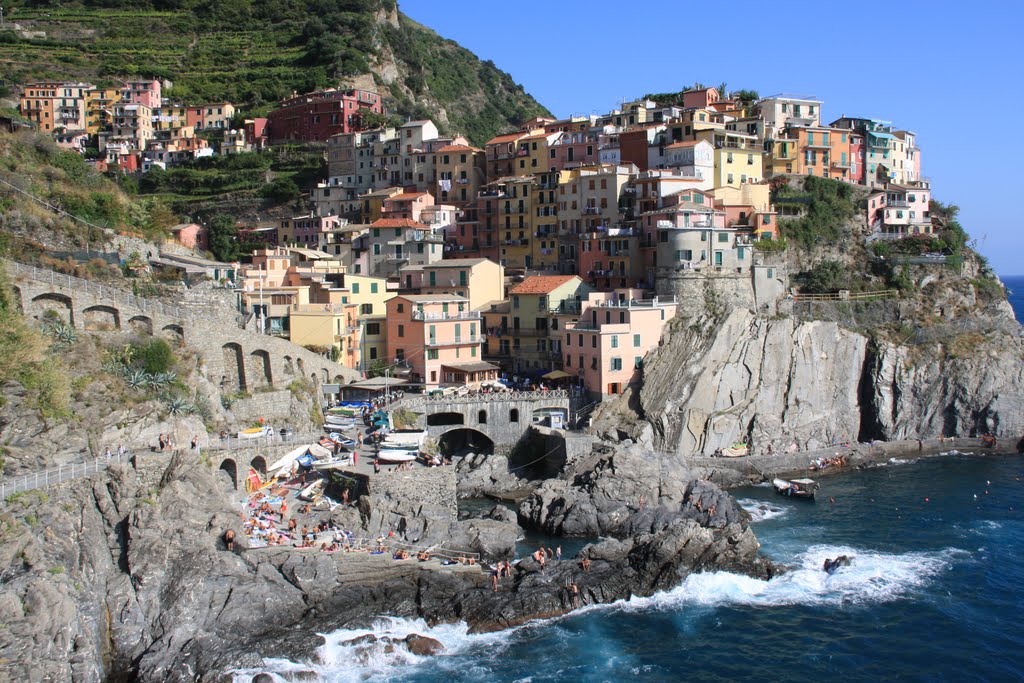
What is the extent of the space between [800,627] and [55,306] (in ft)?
107

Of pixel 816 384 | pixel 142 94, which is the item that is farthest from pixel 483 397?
pixel 142 94

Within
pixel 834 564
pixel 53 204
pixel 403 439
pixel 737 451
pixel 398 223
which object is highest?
pixel 398 223

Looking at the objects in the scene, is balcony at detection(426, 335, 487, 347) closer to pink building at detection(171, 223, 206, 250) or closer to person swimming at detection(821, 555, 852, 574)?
pink building at detection(171, 223, 206, 250)

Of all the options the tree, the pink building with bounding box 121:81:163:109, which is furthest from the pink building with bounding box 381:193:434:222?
the pink building with bounding box 121:81:163:109

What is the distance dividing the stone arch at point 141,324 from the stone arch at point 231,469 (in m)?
7.64

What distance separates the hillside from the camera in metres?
104

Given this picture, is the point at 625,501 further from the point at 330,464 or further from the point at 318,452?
the point at 318,452

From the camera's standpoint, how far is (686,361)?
54.5m

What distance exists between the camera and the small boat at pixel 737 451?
53.2m

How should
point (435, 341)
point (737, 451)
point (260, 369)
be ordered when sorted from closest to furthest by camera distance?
point (260, 369) → point (737, 451) → point (435, 341)

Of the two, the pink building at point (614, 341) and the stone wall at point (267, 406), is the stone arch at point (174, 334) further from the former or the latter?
the pink building at point (614, 341)

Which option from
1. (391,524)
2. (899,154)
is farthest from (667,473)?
(899,154)

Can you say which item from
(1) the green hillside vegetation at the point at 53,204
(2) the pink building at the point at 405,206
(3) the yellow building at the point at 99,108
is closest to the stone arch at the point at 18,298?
(1) the green hillside vegetation at the point at 53,204

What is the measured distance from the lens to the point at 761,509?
151 ft
